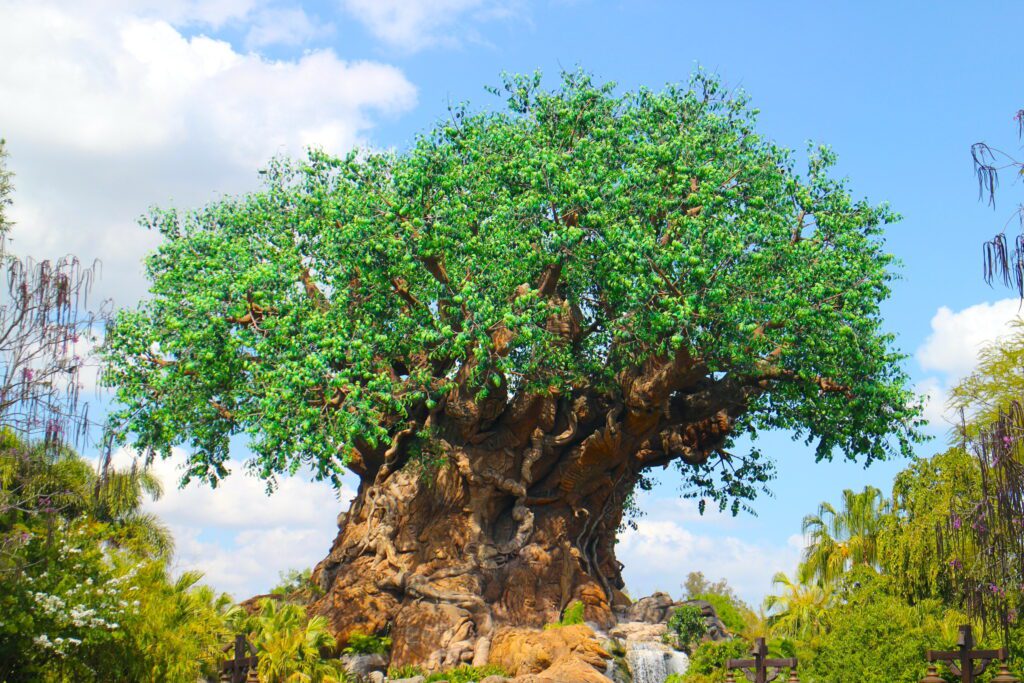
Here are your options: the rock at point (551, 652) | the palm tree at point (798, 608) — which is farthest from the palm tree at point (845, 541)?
the rock at point (551, 652)

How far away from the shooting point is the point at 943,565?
77.4 feet

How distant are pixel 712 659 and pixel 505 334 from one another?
817cm

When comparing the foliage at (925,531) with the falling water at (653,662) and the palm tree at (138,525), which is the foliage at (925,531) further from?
the palm tree at (138,525)

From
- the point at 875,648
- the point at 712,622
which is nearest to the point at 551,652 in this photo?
the point at 712,622

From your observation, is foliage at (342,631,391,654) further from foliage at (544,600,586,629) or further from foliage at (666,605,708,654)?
foliage at (666,605,708,654)

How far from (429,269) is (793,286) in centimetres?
786

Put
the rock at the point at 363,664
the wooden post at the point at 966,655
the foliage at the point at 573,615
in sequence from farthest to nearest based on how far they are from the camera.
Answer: the foliage at the point at 573,615
the rock at the point at 363,664
the wooden post at the point at 966,655

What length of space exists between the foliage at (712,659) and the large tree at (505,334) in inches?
141

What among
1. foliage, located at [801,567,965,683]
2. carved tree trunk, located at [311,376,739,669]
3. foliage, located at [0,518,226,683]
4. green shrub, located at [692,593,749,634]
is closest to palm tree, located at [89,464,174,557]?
carved tree trunk, located at [311,376,739,669]

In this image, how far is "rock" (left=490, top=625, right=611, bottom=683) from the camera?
72.1 feet

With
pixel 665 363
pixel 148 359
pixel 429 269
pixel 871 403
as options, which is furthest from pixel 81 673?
pixel 871 403

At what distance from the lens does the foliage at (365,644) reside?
24.3 meters

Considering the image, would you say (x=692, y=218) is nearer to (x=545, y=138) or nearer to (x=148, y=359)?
(x=545, y=138)

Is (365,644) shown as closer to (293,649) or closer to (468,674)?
(293,649)
